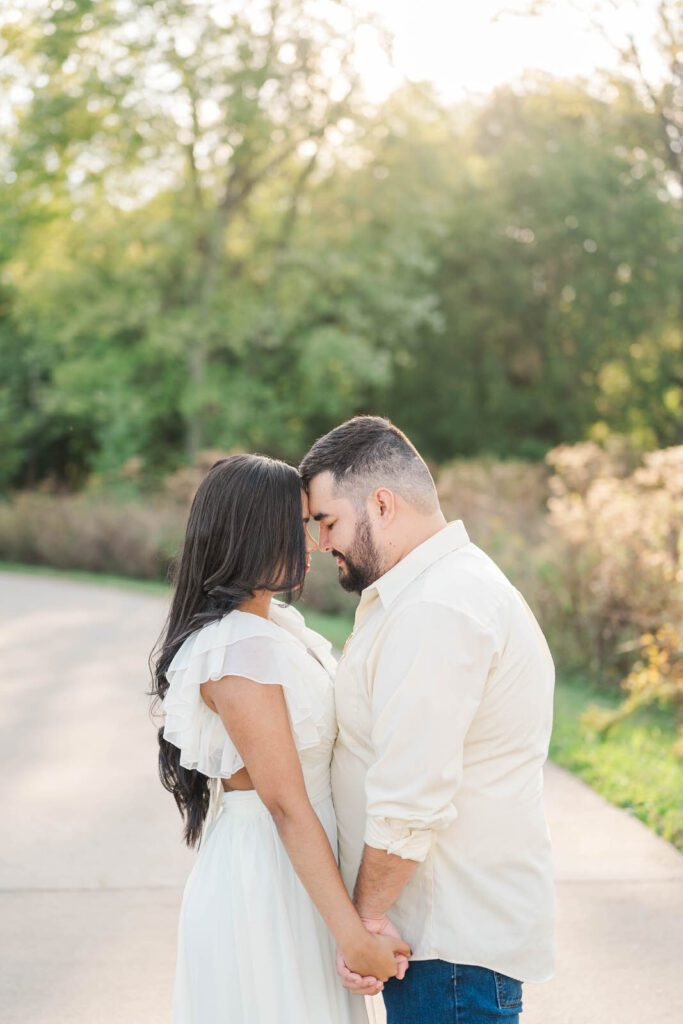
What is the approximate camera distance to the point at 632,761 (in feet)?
21.0

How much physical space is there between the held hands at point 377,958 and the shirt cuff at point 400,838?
0.21 meters

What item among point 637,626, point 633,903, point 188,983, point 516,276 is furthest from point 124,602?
point 516,276

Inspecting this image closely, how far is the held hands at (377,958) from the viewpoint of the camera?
2.17 metres

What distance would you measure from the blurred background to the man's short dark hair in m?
11.0

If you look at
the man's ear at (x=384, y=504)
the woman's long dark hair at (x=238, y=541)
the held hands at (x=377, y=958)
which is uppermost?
the man's ear at (x=384, y=504)

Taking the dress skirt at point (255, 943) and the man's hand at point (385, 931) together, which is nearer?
the man's hand at point (385, 931)

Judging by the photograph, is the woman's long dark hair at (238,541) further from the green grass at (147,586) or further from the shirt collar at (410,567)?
the green grass at (147,586)

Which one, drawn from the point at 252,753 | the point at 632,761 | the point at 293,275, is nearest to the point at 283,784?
the point at 252,753

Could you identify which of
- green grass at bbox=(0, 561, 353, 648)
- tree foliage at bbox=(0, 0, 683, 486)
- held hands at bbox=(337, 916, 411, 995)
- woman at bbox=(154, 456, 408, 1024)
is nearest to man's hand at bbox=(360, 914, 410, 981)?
held hands at bbox=(337, 916, 411, 995)

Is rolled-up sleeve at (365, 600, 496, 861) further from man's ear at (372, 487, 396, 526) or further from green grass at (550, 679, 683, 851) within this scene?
green grass at (550, 679, 683, 851)

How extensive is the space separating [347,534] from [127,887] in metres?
2.81

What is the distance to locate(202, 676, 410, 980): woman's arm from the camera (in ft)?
7.29

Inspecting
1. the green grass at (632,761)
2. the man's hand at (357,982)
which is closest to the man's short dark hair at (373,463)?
the man's hand at (357,982)

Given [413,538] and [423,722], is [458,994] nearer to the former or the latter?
[423,722]
